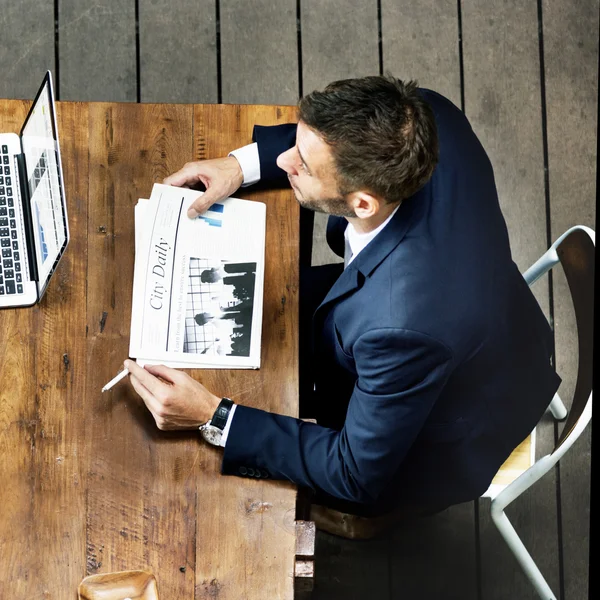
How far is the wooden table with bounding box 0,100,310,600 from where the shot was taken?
1283 mm

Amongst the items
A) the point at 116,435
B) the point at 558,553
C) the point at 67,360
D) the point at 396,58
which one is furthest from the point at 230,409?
the point at 396,58

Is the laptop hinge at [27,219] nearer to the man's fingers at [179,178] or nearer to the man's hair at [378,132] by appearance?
the man's fingers at [179,178]

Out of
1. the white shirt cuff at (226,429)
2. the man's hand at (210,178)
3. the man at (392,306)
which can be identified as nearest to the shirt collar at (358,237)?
the man at (392,306)

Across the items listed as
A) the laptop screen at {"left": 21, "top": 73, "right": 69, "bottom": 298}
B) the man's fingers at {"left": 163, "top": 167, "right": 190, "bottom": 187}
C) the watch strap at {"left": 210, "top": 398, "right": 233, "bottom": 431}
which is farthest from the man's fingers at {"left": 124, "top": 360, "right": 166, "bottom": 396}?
the man's fingers at {"left": 163, "top": 167, "right": 190, "bottom": 187}

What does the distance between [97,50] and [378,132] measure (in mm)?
1359

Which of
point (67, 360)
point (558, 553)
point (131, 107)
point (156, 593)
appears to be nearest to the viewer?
point (156, 593)

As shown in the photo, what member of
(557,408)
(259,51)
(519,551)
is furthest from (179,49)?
(519,551)

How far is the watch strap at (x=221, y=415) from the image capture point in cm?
132

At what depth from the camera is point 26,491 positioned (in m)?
1.30

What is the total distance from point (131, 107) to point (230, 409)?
23.6 inches

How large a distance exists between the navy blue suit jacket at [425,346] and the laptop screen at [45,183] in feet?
1.22

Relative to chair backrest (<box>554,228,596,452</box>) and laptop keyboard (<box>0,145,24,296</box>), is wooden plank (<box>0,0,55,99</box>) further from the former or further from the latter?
chair backrest (<box>554,228,596,452</box>)

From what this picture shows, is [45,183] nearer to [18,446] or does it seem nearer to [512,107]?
[18,446]

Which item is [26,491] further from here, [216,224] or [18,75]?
[18,75]
